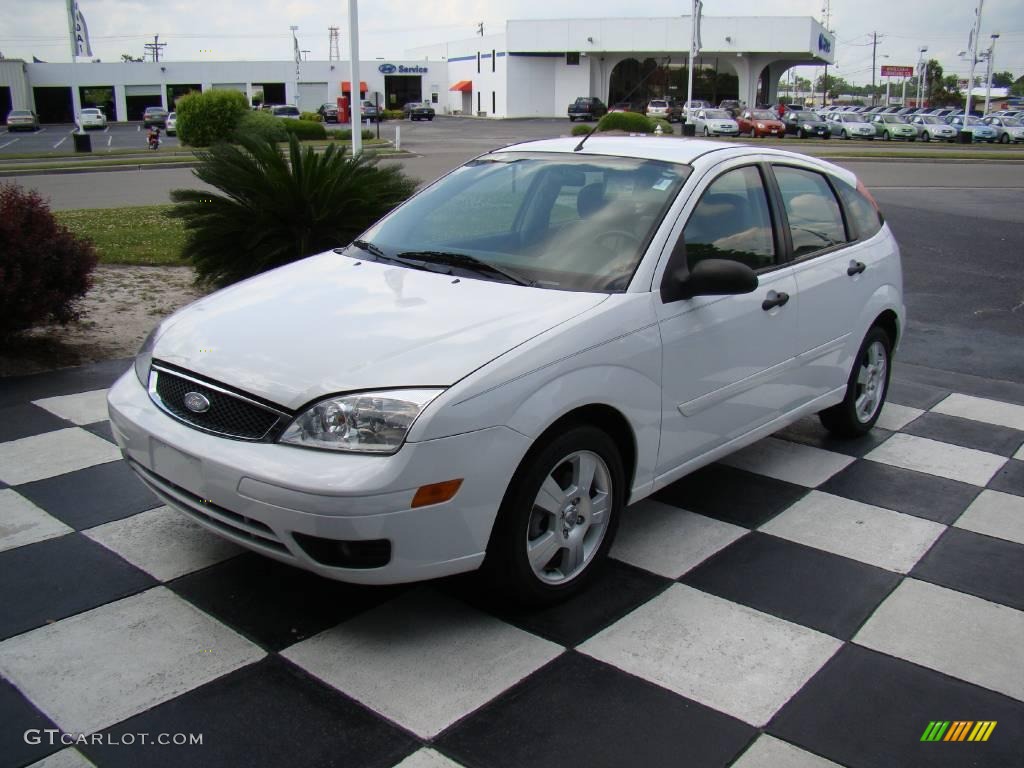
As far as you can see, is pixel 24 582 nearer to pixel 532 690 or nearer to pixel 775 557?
pixel 532 690

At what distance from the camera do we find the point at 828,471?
5348 mm

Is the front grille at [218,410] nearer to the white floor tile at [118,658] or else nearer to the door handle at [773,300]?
the white floor tile at [118,658]

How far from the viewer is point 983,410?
6.51 m

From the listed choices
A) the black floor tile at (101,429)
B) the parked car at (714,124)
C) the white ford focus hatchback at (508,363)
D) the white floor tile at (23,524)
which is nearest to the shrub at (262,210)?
the black floor tile at (101,429)

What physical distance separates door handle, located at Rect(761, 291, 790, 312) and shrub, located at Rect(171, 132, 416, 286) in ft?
15.5

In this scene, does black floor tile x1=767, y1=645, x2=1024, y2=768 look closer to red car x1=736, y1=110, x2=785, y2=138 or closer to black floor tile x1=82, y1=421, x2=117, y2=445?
black floor tile x1=82, y1=421, x2=117, y2=445

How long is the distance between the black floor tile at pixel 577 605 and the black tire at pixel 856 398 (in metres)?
2.24

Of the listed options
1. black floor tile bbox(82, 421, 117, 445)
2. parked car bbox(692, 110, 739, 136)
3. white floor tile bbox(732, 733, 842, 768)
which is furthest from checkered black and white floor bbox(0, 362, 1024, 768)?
parked car bbox(692, 110, 739, 136)

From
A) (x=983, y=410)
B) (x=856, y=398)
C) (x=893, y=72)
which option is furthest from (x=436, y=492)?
(x=893, y=72)

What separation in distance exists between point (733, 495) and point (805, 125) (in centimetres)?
4700

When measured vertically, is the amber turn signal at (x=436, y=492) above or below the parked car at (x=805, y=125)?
below

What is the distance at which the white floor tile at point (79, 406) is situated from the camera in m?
5.69

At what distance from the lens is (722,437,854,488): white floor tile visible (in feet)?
17.3

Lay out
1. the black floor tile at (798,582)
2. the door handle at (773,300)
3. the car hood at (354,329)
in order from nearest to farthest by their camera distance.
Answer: the car hood at (354,329), the black floor tile at (798,582), the door handle at (773,300)
